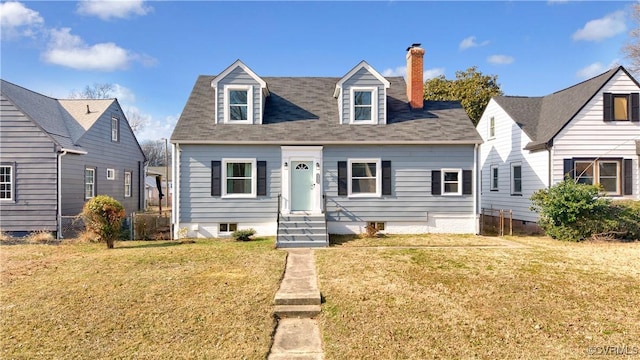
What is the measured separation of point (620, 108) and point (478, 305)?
45.0ft

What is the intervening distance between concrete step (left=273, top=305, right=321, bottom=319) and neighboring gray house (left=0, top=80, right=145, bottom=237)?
1182 centimetres

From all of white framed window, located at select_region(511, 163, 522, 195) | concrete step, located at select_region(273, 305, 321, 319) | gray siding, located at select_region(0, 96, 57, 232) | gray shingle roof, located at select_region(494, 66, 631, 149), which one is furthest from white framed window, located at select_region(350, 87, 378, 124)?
gray siding, located at select_region(0, 96, 57, 232)

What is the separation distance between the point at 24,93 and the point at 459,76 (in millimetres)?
27408

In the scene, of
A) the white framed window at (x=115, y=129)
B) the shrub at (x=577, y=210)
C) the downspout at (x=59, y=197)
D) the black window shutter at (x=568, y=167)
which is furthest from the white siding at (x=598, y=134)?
the white framed window at (x=115, y=129)

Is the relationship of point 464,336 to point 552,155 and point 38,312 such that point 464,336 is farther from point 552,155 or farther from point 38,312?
point 552,155

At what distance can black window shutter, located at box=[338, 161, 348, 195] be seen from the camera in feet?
45.4

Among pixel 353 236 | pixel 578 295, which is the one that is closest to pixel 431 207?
pixel 353 236

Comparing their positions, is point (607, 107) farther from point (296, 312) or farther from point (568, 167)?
point (296, 312)

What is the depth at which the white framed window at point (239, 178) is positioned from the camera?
13641mm

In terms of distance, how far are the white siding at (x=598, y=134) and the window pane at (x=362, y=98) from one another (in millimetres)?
7698

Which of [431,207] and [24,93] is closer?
[431,207]

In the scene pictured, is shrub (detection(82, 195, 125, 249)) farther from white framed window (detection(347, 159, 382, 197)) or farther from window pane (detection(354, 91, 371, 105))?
window pane (detection(354, 91, 371, 105))

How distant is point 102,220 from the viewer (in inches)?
456

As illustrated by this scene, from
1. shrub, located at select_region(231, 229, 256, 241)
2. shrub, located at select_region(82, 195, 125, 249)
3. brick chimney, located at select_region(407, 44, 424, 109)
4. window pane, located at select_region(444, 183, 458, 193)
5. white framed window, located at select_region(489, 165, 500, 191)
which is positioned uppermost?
brick chimney, located at select_region(407, 44, 424, 109)
